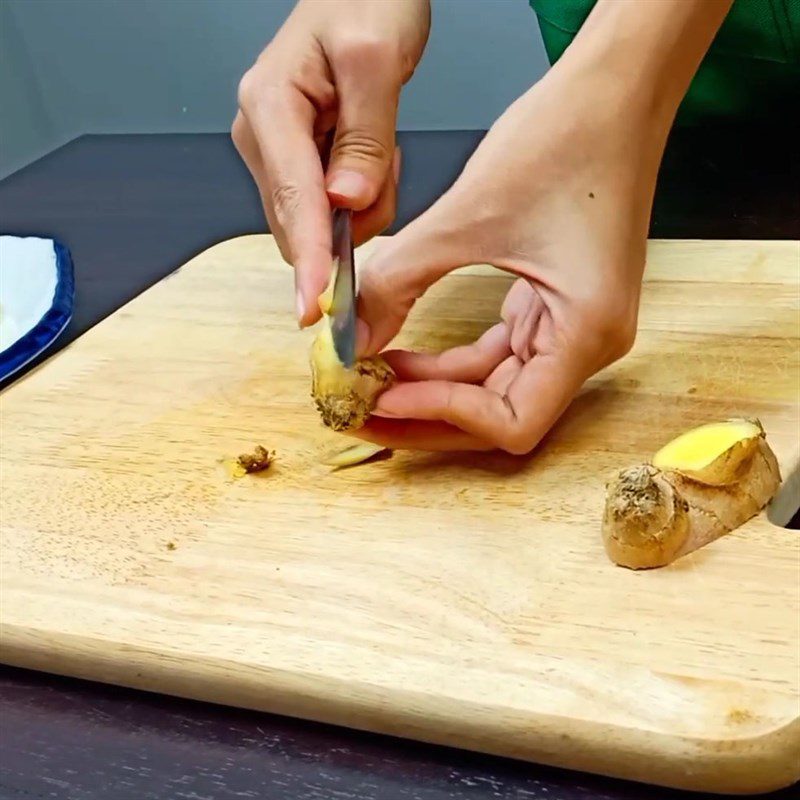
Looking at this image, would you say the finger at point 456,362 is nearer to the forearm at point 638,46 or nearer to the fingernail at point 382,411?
the fingernail at point 382,411

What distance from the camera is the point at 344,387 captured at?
0.73m

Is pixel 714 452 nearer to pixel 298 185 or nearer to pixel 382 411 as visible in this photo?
pixel 382 411

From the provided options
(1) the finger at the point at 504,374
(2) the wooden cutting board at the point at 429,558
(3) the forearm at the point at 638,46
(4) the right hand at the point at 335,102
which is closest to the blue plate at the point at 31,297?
(2) the wooden cutting board at the point at 429,558

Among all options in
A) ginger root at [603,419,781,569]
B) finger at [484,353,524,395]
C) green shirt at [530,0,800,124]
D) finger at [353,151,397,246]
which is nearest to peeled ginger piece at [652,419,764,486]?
ginger root at [603,419,781,569]

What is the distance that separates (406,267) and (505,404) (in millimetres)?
118

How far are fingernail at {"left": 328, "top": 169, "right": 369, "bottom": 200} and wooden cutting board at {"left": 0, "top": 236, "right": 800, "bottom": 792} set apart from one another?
142 millimetres

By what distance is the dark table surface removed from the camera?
557mm

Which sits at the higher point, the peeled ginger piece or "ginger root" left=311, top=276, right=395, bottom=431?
"ginger root" left=311, top=276, right=395, bottom=431

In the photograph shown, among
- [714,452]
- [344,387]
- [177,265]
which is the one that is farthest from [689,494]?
[177,265]

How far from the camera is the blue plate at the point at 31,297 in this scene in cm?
101

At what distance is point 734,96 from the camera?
1.19 m

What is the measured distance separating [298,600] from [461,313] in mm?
406

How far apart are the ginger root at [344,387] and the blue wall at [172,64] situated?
1325 millimetres

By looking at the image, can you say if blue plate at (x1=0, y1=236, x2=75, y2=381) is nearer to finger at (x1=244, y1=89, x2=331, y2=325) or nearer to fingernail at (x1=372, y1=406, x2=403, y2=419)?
finger at (x1=244, y1=89, x2=331, y2=325)
